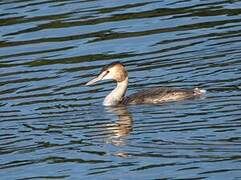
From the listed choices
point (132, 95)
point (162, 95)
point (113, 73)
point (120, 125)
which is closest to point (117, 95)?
point (132, 95)

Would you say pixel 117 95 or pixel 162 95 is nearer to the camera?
pixel 162 95

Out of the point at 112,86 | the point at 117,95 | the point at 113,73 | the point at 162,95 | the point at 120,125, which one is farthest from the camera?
the point at 112,86

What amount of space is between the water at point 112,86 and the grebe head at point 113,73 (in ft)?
1.07

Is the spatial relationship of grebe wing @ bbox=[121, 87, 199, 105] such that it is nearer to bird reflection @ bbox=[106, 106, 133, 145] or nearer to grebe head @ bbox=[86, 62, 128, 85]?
bird reflection @ bbox=[106, 106, 133, 145]

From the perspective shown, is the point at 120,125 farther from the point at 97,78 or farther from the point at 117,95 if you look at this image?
the point at 97,78

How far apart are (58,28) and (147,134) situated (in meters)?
9.49

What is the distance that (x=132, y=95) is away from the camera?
19719mm

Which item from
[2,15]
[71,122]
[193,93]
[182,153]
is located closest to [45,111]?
[71,122]

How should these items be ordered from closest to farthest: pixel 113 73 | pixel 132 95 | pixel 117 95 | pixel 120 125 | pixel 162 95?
pixel 120 125 → pixel 162 95 → pixel 132 95 → pixel 117 95 → pixel 113 73

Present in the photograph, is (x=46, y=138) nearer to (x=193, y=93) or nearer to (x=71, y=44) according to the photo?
(x=193, y=93)

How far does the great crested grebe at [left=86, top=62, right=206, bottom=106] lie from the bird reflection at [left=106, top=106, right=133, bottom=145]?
196mm

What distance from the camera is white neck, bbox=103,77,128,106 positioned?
19.6 metres

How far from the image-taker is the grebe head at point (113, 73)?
66.3ft

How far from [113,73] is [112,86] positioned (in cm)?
124
